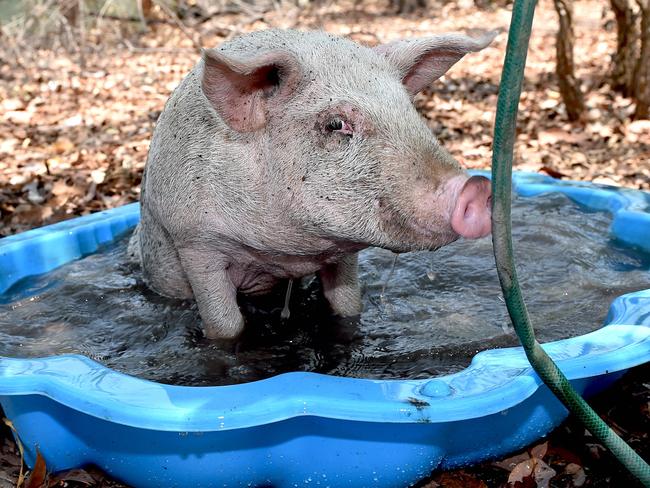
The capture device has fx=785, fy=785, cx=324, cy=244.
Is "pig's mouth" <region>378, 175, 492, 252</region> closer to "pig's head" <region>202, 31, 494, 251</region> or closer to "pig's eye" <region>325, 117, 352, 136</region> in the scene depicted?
"pig's head" <region>202, 31, 494, 251</region>

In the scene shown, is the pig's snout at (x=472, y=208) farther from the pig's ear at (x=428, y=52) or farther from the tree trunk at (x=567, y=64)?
the tree trunk at (x=567, y=64)

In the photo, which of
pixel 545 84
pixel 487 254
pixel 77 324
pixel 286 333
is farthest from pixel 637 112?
pixel 77 324

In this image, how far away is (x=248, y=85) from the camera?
2383 millimetres

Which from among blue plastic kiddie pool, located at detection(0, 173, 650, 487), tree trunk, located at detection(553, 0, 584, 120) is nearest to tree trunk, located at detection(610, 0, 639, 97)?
tree trunk, located at detection(553, 0, 584, 120)

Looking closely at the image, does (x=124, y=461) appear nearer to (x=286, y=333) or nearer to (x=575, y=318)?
(x=286, y=333)

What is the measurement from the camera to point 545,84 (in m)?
7.34

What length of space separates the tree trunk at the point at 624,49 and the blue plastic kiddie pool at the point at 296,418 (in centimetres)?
409

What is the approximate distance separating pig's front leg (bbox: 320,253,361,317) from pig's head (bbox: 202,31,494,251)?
62 cm

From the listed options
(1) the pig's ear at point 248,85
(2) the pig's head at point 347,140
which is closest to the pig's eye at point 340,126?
(2) the pig's head at point 347,140

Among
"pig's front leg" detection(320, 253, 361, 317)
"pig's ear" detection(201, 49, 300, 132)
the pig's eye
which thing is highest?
"pig's ear" detection(201, 49, 300, 132)

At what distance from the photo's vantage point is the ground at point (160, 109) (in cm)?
247

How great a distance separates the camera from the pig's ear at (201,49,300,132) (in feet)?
7.30

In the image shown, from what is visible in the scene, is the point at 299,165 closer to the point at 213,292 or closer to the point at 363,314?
the point at 213,292

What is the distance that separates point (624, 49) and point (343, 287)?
414cm
